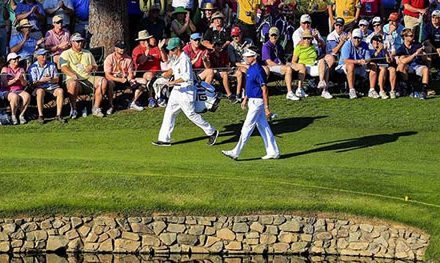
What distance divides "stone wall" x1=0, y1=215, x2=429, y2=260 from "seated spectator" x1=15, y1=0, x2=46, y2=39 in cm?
852

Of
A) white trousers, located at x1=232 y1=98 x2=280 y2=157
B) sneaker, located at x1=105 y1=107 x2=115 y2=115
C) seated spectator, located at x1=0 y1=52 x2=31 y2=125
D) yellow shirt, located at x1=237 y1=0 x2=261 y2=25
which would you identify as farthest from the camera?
yellow shirt, located at x1=237 y1=0 x2=261 y2=25

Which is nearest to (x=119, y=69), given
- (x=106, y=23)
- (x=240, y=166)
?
(x=106, y=23)

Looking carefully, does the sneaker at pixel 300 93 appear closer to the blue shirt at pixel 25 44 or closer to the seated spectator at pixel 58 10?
the seated spectator at pixel 58 10

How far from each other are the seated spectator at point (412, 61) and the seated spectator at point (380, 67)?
23 centimetres

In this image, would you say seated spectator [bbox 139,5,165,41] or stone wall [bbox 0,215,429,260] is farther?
seated spectator [bbox 139,5,165,41]

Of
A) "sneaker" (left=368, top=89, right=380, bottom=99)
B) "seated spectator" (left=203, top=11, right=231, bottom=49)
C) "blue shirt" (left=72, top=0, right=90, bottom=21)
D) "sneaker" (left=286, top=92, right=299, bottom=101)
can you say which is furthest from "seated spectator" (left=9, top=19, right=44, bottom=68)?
"sneaker" (left=368, top=89, right=380, bottom=99)

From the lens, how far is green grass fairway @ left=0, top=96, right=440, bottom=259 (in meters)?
16.7

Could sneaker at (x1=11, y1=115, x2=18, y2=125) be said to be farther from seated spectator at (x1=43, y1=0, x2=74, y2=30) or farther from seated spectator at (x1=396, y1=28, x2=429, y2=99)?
seated spectator at (x1=396, y1=28, x2=429, y2=99)

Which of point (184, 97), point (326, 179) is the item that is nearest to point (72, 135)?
point (184, 97)

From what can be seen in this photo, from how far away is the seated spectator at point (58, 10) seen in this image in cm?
2532

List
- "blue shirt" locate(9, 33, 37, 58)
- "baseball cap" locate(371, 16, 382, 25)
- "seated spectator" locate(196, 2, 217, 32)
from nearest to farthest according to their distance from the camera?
"blue shirt" locate(9, 33, 37, 58) < "baseball cap" locate(371, 16, 382, 25) < "seated spectator" locate(196, 2, 217, 32)

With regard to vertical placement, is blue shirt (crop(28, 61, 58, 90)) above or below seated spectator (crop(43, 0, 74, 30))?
below

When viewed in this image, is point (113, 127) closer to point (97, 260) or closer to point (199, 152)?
point (199, 152)

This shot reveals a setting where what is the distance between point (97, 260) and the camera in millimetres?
16250
